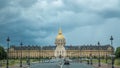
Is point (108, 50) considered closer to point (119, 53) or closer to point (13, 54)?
point (13, 54)

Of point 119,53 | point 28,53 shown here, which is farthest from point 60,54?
point 119,53

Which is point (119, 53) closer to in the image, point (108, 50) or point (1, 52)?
point (1, 52)

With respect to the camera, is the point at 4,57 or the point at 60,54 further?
the point at 60,54

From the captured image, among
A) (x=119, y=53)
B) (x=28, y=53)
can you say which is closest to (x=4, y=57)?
(x=119, y=53)

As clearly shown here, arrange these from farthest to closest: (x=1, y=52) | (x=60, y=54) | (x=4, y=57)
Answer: (x=60, y=54) < (x=4, y=57) < (x=1, y=52)

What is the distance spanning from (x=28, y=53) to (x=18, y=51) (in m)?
5.39

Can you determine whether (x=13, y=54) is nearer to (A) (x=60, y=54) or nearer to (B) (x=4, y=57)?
(A) (x=60, y=54)

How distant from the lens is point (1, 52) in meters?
101

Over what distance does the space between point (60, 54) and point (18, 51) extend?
2182 centimetres

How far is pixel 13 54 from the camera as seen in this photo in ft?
653

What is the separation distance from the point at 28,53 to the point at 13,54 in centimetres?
786

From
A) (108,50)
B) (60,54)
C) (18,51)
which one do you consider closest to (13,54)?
(18,51)

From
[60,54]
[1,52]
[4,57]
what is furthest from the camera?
[60,54]

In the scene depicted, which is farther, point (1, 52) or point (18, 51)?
point (18, 51)
